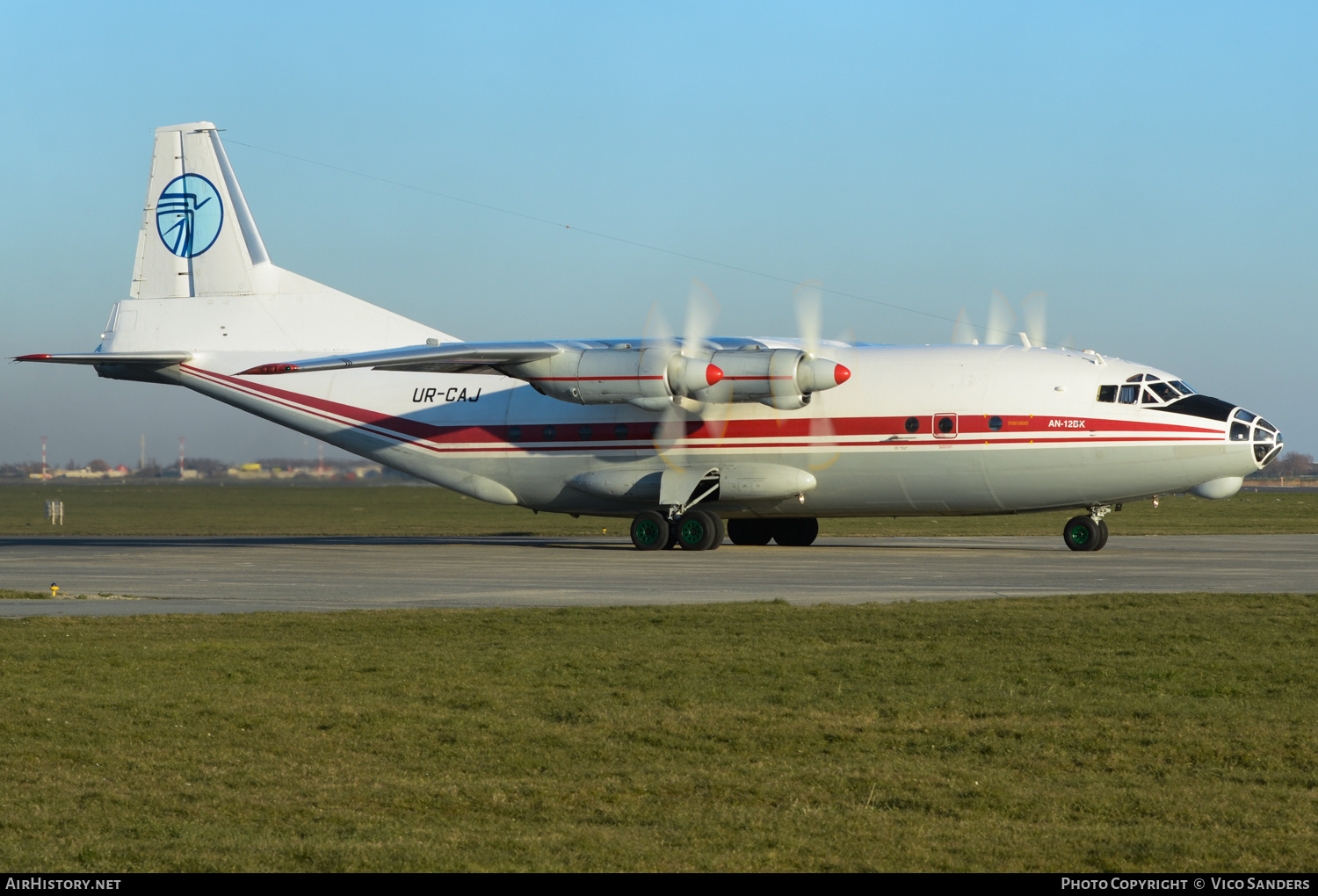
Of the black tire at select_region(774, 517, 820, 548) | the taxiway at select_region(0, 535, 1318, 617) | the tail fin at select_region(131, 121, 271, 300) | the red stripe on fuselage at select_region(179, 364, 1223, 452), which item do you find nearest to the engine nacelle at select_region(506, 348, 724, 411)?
the red stripe on fuselage at select_region(179, 364, 1223, 452)

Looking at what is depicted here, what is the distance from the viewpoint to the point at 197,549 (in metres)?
30.3

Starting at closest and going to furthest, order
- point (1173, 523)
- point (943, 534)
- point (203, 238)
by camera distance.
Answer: point (203, 238) → point (943, 534) → point (1173, 523)

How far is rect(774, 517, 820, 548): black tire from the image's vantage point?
105 feet

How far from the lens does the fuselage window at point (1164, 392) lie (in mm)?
26766

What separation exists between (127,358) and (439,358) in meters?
9.45

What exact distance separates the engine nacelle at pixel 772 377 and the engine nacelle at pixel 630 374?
0.27 m

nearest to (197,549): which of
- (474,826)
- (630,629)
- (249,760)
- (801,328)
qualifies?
(801,328)

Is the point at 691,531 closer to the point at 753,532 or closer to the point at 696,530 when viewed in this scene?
the point at 696,530

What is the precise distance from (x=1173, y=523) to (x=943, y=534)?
12.9 metres

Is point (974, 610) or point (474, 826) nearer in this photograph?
point (474, 826)

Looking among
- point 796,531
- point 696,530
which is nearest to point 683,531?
point 696,530
